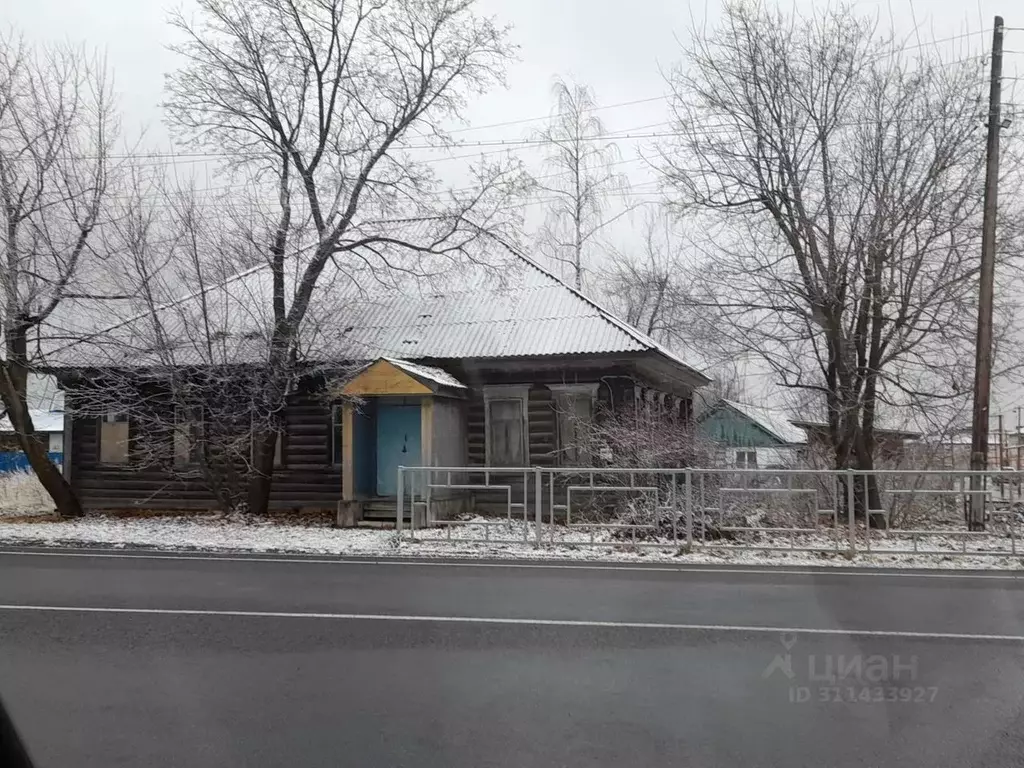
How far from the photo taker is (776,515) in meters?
14.5

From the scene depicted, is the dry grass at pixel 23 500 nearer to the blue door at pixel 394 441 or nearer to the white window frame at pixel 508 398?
the blue door at pixel 394 441

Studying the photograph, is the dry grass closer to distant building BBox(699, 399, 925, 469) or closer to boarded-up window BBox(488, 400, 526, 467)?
boarded-up window BBox(488, 400, 526, 467)

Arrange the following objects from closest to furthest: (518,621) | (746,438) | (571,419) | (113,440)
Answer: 1. (518,621)
2. (571,419)
3. (113,440)
4. (746,438)

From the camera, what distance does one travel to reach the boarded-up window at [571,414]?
2042cm

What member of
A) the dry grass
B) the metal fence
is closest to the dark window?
the metal fence

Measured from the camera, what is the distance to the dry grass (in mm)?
22019

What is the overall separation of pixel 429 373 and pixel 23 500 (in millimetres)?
13291

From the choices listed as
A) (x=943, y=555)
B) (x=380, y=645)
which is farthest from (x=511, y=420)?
(x=380, y=645)

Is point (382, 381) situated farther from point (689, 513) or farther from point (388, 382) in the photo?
point (689, 513)

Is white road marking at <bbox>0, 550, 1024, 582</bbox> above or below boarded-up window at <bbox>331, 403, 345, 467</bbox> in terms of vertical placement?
below

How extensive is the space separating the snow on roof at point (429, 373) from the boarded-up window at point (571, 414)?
7.13ft

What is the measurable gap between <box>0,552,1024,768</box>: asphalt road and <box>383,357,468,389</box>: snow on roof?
7.93 meters

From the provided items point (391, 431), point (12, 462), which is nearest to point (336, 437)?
point (391, 431)

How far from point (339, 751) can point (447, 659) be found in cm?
212
